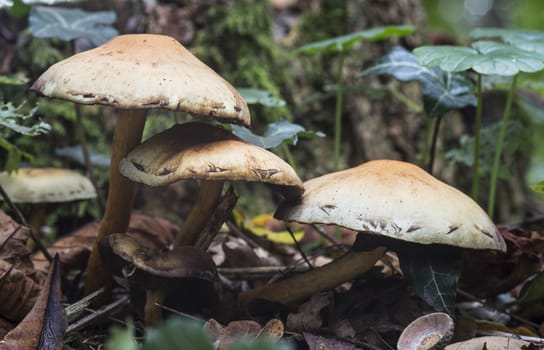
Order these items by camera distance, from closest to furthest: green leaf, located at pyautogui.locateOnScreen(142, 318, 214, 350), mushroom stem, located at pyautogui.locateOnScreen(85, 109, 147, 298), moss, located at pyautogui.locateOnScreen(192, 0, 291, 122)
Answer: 1. green leaf, located at pyautogui.locateOnScreen(142, 318, 214, 350)
2. mushroom stem, located at pyautogui.locateOnScreen(85, 109, 147, 298)
3. moss, located at pyautogui.locateOnScreen(192, 0, 291, 122)

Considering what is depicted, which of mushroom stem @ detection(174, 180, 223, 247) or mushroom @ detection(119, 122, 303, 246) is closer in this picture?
mushroom @ detection(119, 122, 303, 246)

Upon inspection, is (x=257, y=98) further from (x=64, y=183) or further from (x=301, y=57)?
(x=301, y=57)

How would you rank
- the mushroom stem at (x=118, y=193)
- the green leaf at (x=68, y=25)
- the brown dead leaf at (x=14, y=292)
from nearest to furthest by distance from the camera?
the brown dead leaf at (x=14, y=292) < the mushroom stem at (x=118, y=193) < the green leaf at (x=68, y=25)

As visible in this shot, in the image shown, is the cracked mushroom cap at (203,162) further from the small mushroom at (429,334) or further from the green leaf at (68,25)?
the green leaf at (68,25)

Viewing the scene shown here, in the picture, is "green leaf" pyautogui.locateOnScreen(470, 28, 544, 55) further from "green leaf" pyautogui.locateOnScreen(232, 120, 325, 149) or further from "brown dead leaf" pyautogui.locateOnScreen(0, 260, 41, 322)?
"brown dead leaf" pyautogui.locateOnScreen(0, 260, 41, 322)

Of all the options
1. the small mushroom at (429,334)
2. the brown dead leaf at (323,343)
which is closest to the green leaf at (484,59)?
the small mushroom at (429,334)

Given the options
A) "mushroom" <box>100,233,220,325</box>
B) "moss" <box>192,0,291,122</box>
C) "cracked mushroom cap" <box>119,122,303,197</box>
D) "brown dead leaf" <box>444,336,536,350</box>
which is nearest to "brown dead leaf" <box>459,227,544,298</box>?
"brown dead leaf" <box>444,336,536,350</box>
